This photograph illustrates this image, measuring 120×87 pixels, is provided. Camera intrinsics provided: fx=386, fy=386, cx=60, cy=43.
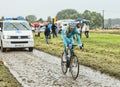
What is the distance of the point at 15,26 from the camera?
2616cm

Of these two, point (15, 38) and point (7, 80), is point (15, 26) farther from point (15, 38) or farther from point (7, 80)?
point (7, 80)

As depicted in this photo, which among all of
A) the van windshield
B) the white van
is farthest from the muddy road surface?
the van windshield

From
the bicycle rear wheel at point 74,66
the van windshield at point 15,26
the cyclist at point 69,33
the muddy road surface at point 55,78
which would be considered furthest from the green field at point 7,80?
the van windshield at point 15,26

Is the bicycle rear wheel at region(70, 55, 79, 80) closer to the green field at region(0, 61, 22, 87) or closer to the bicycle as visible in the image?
the bicycle

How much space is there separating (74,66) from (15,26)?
14125 mm

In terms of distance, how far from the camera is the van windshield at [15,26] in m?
25.9

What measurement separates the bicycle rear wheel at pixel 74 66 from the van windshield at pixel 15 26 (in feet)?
44.5

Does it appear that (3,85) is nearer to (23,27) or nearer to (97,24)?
(23,27)

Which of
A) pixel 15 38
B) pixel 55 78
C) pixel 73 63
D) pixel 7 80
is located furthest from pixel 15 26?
pixel 7 80

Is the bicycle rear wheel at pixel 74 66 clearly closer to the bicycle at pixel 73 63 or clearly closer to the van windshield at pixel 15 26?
the bicycle at pixel 73 63

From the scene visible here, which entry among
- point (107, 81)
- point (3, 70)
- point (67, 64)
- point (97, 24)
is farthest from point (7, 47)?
point (97, 24)

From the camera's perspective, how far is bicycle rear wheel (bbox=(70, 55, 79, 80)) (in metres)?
12.4

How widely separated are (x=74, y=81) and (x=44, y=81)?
0.95 metres

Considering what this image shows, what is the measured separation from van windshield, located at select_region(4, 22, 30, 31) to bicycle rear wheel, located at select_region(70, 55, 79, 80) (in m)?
13.6
